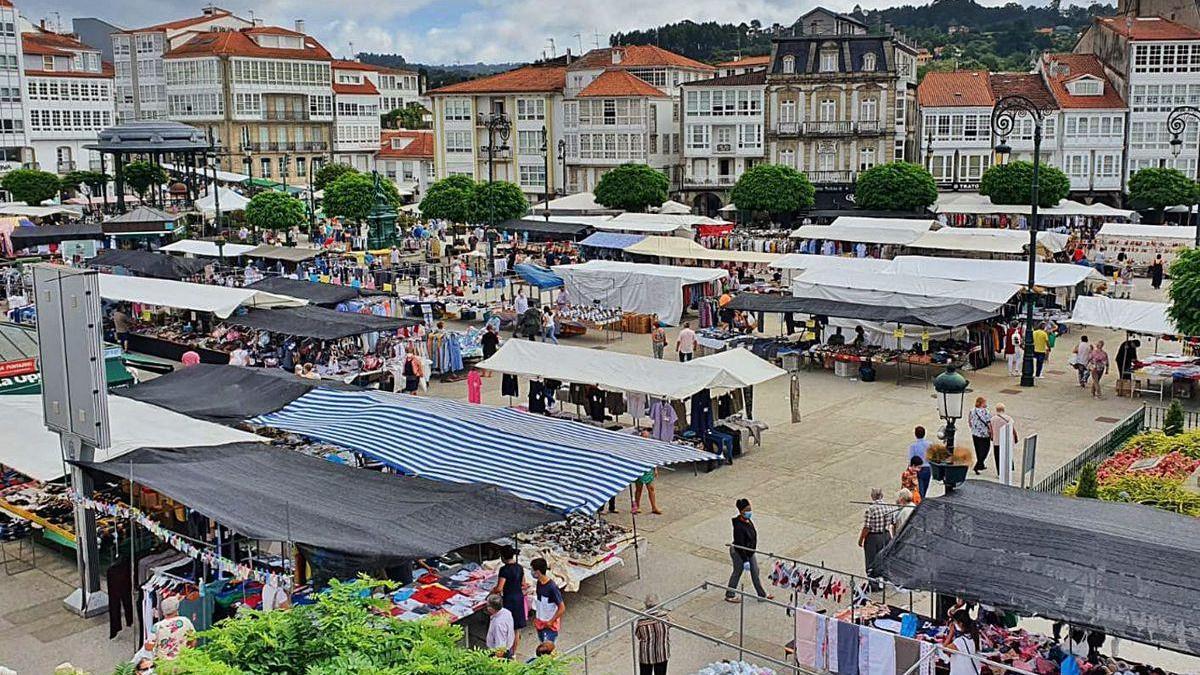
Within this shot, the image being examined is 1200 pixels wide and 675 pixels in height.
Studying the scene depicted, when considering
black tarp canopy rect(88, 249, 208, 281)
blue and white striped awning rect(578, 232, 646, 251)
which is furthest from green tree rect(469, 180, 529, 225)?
black tarp canopy rect(88, 249, 208, 281)

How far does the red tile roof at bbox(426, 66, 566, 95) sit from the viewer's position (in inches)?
3066

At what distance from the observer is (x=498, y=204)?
176 ft

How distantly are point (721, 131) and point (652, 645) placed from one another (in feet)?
203

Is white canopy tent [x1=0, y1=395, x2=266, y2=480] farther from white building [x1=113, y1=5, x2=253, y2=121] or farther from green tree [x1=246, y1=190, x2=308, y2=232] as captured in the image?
white building [x1=113, y1=5, x2=253, y2=121]

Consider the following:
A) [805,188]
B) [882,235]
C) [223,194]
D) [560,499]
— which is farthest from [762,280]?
[223,194]

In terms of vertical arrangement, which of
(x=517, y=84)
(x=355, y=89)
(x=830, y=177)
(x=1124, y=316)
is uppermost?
(x=355, y=89)

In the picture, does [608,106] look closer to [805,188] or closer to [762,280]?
[805,188]

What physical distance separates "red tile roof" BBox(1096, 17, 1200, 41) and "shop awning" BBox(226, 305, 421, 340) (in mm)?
51008

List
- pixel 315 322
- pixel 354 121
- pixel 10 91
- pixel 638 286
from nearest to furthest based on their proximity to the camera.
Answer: pixel 315 322 < pixel 638 286 < pixel 10 91 < pixel 354 121

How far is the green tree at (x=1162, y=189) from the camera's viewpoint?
5372cm

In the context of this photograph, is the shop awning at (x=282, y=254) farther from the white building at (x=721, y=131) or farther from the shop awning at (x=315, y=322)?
Answer: the white building at (x=721, y=131)

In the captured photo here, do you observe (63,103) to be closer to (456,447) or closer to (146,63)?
(146,63)

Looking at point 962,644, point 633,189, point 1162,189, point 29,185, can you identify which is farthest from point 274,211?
point 962,644

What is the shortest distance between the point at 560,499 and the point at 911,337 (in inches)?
601
